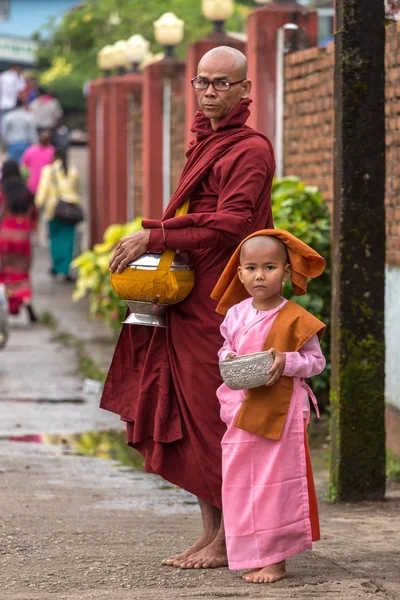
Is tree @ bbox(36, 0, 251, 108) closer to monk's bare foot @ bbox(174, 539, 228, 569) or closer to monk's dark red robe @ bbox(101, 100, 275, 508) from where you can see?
monk's dark red robe @ bbox(101, 100, 275, 508)

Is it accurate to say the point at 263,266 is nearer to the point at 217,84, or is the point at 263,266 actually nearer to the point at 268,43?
the point at 217,84

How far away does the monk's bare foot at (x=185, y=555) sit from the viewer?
16.5ft

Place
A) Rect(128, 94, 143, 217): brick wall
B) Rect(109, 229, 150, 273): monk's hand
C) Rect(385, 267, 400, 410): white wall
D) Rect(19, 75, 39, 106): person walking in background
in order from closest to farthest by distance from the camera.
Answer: Rect(109, 229, 150, 273): monk's hand < Rect(385, 267, 400, 410): white wall < Rect(128, 94, 143, 217): brick wall < Rect(19, 75, 39, 106): person walking in background

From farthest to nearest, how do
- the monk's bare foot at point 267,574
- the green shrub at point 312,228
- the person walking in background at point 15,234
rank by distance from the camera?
the person walking in background at point 15,234
the green shrub at point 312,228
the monk's bare foot at point 267,574

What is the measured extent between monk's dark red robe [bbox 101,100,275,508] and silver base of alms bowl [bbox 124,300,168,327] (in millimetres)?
47

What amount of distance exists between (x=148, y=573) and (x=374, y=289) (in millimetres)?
1948

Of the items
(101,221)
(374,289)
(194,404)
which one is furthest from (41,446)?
(101,221)

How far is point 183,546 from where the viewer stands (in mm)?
5457

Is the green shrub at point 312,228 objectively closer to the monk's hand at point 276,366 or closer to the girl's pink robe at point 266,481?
the girl's pink robe at point 266,481

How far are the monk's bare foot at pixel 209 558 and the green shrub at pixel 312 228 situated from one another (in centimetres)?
307

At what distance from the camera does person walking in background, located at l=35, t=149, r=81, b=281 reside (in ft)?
54.7

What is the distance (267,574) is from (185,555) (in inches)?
18.3

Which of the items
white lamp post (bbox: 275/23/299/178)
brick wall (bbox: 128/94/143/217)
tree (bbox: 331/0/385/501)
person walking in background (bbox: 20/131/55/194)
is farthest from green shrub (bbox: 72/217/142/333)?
person walking in background (bbox: 20/131/55/194)

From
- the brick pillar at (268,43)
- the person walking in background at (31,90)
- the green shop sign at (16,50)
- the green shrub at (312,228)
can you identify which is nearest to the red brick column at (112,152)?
the brick pillar at (268,43)
